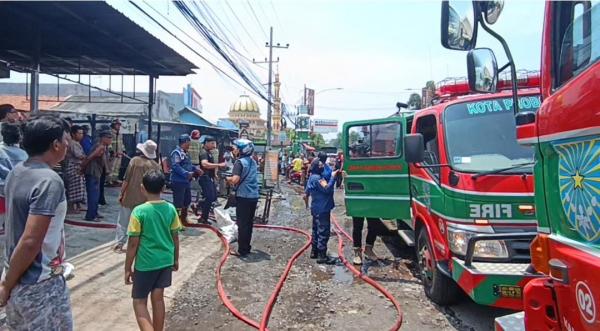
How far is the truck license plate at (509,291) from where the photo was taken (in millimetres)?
3799

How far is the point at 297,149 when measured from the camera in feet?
133

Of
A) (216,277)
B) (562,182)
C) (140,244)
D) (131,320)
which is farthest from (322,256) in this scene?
(562,182)

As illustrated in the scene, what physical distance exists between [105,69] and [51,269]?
11.3 meters

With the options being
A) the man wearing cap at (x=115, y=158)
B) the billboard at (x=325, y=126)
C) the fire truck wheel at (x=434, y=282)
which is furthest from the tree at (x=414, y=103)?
the billboard at (x=325, y=126)

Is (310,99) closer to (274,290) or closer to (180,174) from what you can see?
(180,174)

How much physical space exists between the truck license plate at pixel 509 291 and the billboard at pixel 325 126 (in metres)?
83.8

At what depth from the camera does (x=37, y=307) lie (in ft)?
7.82

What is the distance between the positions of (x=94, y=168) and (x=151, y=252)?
467 cm

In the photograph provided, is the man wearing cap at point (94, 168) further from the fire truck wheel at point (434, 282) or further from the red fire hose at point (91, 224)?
the fire truck wheel at point (434, 282)

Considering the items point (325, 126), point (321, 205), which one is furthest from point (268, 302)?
point (325, 126)

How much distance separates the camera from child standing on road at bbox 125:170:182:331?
141 inches

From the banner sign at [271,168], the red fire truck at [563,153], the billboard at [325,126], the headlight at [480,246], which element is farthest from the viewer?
the billboard at [325,126]

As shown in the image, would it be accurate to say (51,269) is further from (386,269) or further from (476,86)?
(386,269)

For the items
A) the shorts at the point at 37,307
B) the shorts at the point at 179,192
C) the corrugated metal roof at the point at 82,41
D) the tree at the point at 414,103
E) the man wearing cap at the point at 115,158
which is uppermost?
the corrugated metal roof at the point at 82,41
